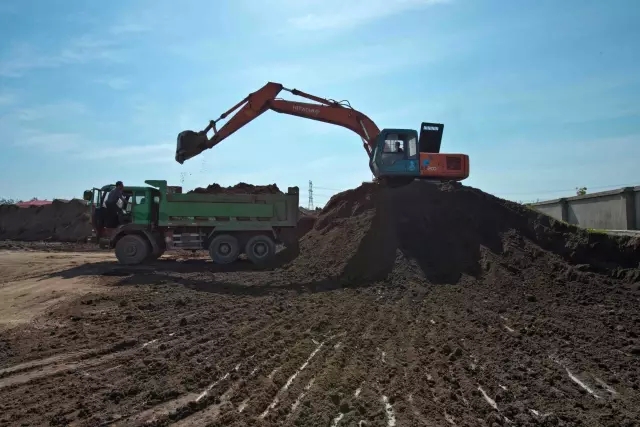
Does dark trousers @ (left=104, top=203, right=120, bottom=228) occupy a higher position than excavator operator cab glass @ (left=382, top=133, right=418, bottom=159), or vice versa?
excavator operator cab glass @ (left=382, top=133, right=418, bottom=159)

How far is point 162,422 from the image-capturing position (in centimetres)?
476

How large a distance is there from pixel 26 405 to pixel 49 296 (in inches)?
289

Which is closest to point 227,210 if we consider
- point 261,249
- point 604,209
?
point 261,249

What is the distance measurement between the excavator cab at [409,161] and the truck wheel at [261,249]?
4.39 meters

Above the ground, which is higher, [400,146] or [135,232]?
[400,146]

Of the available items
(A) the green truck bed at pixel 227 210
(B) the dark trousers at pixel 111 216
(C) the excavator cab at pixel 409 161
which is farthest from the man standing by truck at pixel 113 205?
(C) the excavator cab at pixel 409 161

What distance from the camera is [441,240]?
48.8 feet

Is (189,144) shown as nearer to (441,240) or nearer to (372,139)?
(372,139)

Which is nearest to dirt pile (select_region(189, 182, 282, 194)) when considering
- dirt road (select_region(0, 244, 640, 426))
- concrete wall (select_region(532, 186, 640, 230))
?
dirt road (select_region(0, 244, 640, 426))

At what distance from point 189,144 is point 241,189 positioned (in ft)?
9.90

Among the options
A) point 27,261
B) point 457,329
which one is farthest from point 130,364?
point 27,261

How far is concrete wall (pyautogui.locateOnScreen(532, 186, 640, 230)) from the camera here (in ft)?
40.8

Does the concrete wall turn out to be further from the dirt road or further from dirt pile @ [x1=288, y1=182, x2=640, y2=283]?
the dirt road

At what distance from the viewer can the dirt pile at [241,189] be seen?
19.2m
